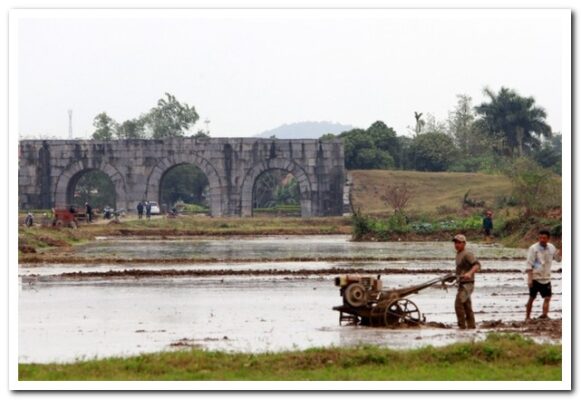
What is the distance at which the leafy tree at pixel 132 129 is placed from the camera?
96.5 m

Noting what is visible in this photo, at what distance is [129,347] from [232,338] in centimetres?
135

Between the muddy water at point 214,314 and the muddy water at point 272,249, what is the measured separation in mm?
7781

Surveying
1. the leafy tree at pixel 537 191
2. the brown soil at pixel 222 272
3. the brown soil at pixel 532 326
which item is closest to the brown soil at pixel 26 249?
the brown soil at pixel 222 272

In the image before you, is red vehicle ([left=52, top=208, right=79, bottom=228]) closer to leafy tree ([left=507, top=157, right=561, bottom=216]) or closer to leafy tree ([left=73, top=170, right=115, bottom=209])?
leafy tree ([left=507, top=157, right=561, bottom=216])

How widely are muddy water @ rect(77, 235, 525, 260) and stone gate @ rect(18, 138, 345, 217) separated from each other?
61.4 feet

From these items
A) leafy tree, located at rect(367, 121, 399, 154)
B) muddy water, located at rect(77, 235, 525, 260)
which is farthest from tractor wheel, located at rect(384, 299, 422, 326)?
leafy tree, located at rect(367, 121, 399, 154)

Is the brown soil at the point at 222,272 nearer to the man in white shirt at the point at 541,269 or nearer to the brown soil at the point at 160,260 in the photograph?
the brown soil at the point at 160,260

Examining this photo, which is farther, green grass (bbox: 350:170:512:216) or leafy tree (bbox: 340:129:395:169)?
leafy tree (bbox: 340:129:395:169)

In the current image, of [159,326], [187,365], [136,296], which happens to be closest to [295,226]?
[136,296]

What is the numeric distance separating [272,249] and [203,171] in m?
28.4

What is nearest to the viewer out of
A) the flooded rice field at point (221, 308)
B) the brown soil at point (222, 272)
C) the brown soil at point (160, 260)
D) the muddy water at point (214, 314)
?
the muddy water at point (214, 314)

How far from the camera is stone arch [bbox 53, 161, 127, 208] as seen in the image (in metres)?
66.3

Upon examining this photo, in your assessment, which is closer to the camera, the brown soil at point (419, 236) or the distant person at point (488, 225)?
the distant person at point (488, 225)
